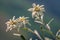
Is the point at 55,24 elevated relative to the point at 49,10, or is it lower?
lower

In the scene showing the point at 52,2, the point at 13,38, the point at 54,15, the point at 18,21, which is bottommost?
the point at 18,21

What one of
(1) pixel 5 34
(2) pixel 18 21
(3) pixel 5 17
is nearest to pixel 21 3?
(3) pixel 5 17

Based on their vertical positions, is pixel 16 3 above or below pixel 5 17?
above

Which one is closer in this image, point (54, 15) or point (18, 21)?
point (18, 21)

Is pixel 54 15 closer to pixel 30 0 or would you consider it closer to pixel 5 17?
pixel 30 0

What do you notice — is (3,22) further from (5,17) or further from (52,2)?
(52,2)

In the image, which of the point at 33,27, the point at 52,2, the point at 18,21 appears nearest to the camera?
the point at 18,21

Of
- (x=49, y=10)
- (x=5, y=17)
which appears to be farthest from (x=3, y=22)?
(x=49, y=10)

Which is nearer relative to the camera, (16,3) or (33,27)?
(33,27)

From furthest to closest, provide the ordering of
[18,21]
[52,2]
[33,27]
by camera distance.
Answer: [52,2] < [33,27] < [18,21]
